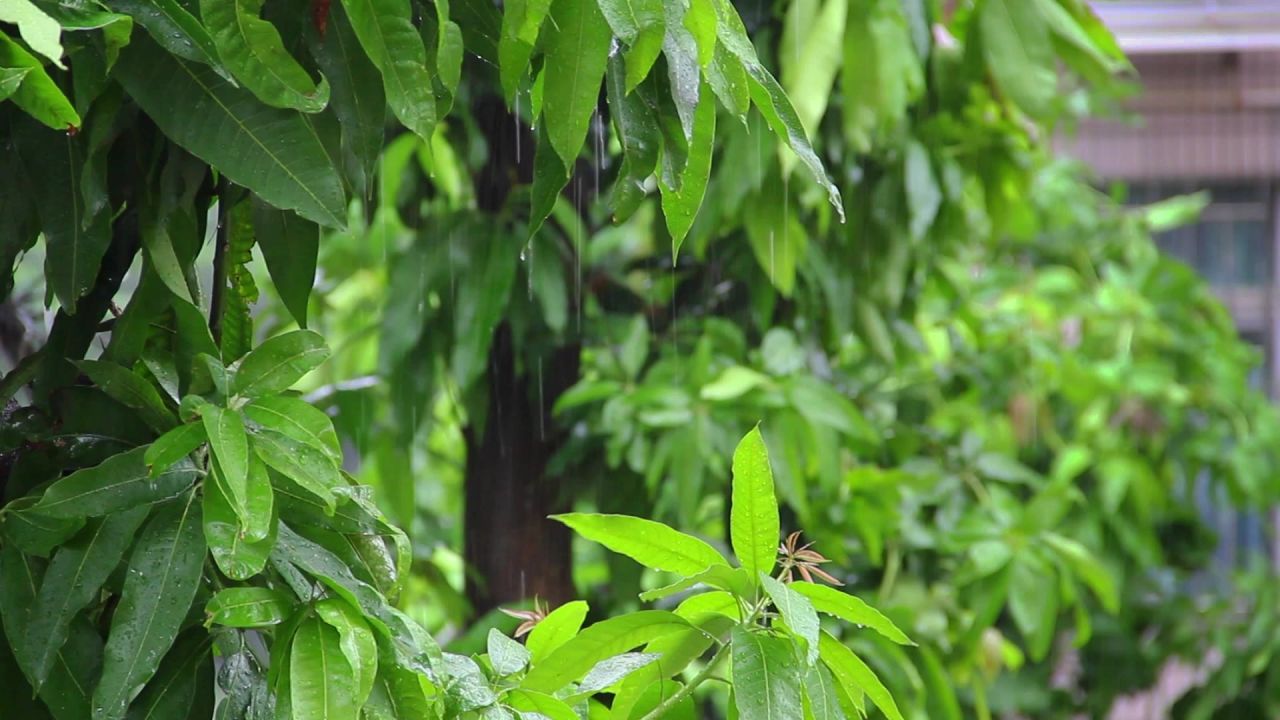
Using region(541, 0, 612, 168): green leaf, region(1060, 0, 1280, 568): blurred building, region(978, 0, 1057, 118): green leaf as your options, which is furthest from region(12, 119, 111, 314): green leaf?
region(1060, 0, 1280, 568): blurred building

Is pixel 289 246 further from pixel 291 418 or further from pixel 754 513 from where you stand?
pixel 754 513

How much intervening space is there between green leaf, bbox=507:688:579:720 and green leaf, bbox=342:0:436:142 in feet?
0.77

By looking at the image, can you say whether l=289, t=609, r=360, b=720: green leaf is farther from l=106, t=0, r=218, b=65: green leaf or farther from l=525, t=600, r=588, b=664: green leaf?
l=106, t=0, r=218, b=65: green leaf

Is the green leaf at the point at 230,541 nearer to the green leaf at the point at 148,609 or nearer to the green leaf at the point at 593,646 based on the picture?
the green leaf at the point at 148,609

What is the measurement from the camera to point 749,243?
164 cm

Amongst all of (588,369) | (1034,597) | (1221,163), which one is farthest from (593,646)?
(1221,163)

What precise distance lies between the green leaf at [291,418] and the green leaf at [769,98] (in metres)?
0.22

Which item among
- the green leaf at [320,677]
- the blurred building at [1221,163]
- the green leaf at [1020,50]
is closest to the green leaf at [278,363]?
the green leaf at [320,677]

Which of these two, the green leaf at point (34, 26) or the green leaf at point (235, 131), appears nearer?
the green leaf at point (34, 26)

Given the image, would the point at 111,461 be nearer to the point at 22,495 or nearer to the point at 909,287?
the point at 22,495

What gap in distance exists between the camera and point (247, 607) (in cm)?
53

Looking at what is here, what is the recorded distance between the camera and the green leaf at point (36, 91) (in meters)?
0.47

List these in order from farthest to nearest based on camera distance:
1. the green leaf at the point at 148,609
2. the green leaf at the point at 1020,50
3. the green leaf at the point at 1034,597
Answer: the green leaf at the point at 1034,597 < the green leaf at the point at 1020,50 < the green leaf at the point at 148,609

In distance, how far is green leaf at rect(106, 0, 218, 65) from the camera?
1.76ft
